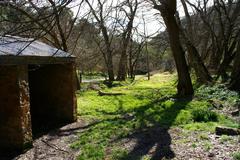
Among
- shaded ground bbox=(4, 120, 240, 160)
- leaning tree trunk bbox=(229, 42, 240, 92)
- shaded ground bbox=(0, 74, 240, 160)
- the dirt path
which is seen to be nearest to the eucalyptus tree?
leaning tree trunk bbox=(229, 42, 240, 92)

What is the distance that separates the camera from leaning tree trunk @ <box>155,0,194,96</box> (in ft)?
49.7

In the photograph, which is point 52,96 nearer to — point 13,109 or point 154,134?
point 13,109

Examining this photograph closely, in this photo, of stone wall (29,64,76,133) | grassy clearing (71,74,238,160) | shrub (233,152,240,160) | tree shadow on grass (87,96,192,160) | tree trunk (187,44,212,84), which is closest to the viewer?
shrub (233,152,240,160)

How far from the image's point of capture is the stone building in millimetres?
8969

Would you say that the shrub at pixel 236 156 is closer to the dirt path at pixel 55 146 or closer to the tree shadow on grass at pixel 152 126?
the tree shadow on grass at pixel 152 126

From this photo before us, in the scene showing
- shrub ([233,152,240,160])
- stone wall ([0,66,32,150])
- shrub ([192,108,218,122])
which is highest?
stone wall ([0,66,32,150])

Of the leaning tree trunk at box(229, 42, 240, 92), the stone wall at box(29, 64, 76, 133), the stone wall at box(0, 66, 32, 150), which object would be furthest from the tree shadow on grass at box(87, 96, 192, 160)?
the stone wall at box(0, 66, 32, 150)

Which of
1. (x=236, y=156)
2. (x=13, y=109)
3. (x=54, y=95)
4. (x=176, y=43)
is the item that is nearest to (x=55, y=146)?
(x=13, y=109)

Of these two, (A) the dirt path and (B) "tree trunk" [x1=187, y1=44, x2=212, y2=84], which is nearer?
(A) the dirt path

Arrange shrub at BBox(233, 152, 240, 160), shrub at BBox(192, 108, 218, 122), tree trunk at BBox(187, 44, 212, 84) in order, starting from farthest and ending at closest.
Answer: tree trunk at BBox(187, 44, 212, 84) < shrub at BBox(192, 108, 218, 122) < shrub at BBox(233, 152, 240, 160)

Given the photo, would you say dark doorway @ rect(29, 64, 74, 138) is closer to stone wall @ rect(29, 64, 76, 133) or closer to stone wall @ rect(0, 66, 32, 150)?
stone wall @ rect(29, 64, 76, 133)

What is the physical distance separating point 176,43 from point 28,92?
780 cm

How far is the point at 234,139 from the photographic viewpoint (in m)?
7.93

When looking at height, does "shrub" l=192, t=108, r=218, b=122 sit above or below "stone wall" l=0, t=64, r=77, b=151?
below
